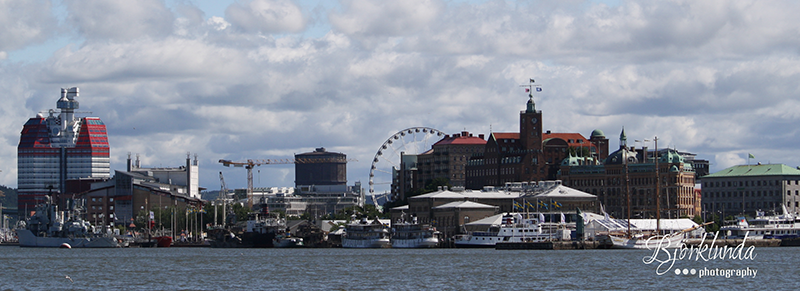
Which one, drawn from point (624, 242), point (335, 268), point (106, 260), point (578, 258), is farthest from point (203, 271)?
point (624, 242)

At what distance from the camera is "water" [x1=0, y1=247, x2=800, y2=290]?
362ft

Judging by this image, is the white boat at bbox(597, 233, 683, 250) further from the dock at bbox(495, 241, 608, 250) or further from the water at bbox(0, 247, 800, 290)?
the water at bbox(0, 247, 800, 290)

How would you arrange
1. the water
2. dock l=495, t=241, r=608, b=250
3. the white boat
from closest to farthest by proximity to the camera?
the water
the white boat
dock l=495, t=241, r=608, b=250

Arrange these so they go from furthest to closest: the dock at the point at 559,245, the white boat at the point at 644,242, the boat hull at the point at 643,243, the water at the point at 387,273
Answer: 1. the dock at the point at 559,245
2. the boat hull at the point at 643,243
3. the white boat at the point at 644,242
4. the water at the point at 387,273

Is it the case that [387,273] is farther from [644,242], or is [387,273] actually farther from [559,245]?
[644,242]

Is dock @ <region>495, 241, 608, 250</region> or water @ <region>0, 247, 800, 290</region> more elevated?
dock @ <region>495, 241, 608, 250</region>

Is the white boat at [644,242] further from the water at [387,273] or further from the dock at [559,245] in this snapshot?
the water at [387,273]

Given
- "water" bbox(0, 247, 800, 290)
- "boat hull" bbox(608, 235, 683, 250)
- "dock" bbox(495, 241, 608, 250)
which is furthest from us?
"dock" bbox(495, 241, 608, 250)

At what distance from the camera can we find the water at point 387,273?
11038 cm

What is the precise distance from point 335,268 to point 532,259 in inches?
1157

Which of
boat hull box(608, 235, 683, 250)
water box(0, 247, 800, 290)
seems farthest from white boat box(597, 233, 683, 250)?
water box(0, 247, 800, 290)

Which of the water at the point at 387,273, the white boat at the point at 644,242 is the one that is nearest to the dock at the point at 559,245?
the white boat at the point at 644,242

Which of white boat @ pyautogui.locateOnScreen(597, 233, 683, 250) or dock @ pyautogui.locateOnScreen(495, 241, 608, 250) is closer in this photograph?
white boat @ pyautogui.locateOnScreen(597, 233, 683, 250)

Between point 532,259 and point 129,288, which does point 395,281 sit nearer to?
point 129,288
